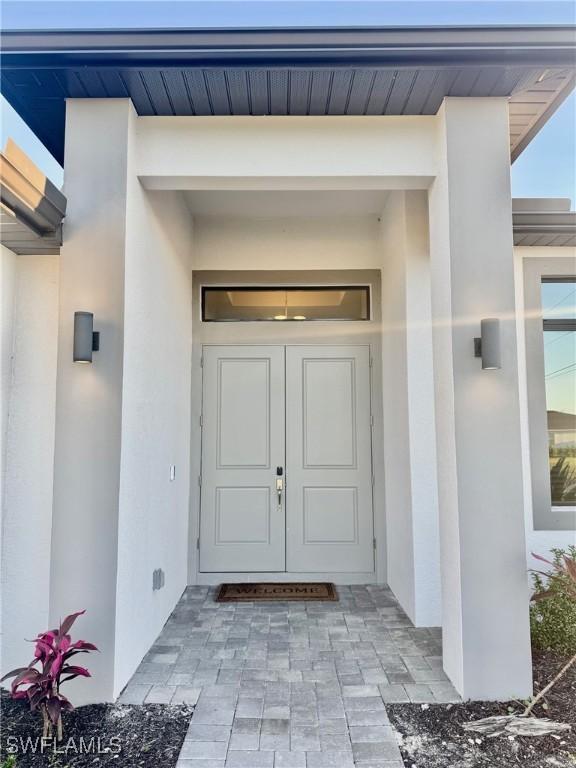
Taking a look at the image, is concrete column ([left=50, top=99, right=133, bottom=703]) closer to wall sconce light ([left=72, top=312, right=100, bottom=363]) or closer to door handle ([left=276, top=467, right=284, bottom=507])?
wall sconce light ([left=72, top=312, right=100, bottom=363])

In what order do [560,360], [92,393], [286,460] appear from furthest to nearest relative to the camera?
[286,460]
[560,360]
[92,393]

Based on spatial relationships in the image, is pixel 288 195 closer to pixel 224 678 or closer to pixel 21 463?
pixel 21 463

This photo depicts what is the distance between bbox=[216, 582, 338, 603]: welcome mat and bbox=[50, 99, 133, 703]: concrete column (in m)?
1.72

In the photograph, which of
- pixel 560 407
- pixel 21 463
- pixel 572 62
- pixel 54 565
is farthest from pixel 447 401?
pixel 21 463

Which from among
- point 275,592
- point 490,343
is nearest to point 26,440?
point 275,592

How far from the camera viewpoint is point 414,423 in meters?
3.88

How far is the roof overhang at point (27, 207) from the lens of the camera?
2.32 m

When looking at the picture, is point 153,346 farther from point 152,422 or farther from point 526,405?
point 526,405

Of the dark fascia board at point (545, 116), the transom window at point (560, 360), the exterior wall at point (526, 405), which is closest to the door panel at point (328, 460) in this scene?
the exterior wall at point (526, 405)

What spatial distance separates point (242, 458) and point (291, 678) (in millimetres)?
2183

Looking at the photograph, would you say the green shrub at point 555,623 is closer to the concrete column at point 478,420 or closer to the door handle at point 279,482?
the concrete column at point 478,420

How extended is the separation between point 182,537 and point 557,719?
311 centimetres

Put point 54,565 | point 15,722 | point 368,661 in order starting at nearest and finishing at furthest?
point 15,722 → point 54,565 → point 368,661

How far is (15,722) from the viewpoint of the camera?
2.47 m
